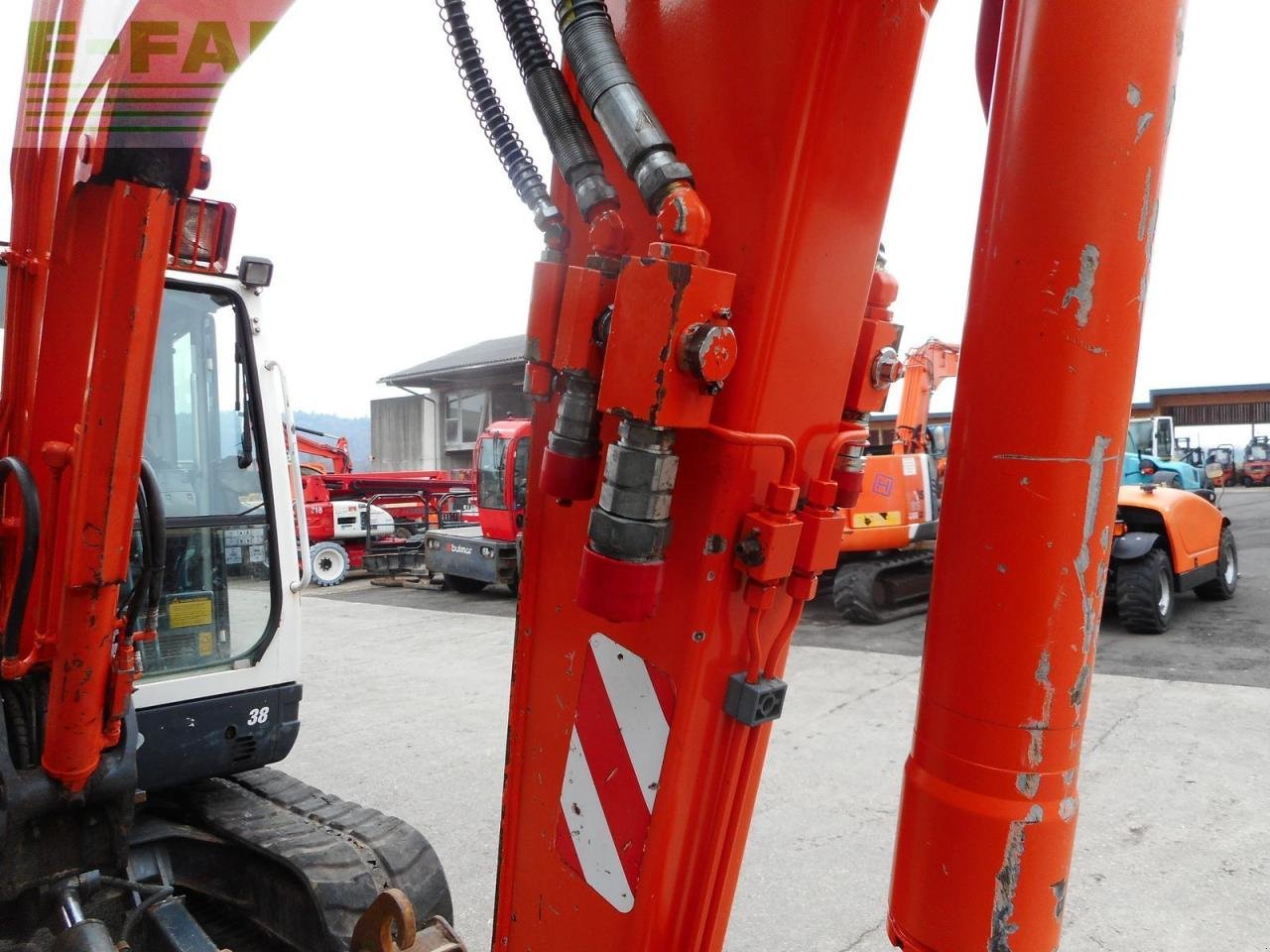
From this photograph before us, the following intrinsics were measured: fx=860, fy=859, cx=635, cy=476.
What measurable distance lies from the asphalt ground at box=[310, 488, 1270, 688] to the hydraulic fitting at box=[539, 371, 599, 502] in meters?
6.02

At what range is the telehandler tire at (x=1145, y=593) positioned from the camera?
23.1ft

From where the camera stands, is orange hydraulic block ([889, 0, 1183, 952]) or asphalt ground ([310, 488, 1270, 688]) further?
asphalt ground ([310, 488, 1270, 688])

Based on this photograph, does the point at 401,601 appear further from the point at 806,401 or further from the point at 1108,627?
the point at 806,401

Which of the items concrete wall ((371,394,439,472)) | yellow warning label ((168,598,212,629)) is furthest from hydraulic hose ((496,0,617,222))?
concrete wall ((371,394,439,472))

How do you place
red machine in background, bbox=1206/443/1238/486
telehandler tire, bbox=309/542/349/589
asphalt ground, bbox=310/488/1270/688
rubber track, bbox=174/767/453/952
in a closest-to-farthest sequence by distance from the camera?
rubber track, bbox=174/767/453/952 → asphalt ground, bbox=310/488/1270/688 → telehandler tire, bbox=309/542/349/589 → red machine in background, bbox=1206/443/1238/486

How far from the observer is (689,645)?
1132 mm

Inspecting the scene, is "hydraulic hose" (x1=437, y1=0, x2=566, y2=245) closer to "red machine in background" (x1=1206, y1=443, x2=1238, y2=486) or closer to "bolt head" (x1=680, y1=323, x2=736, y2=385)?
"bolt head" (x1=680, y1=323, x2=736, y2=385)

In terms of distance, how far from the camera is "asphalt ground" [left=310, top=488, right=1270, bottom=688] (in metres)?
6.13

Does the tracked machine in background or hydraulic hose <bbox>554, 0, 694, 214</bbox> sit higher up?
hydraulic hose <bbox>554, 0, 694, 214</bbox>

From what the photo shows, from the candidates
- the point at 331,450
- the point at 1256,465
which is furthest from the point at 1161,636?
the point at 1256,465

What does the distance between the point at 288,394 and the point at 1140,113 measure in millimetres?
2422

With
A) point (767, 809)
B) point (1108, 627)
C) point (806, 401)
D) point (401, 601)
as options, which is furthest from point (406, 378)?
point (806, 401)

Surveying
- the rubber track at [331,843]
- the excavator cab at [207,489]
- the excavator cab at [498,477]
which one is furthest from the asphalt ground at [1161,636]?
the excavator cab at [207,489]

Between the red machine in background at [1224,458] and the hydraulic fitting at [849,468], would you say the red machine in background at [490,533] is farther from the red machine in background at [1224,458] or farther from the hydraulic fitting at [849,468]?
the red machine in background at [1224,458]
